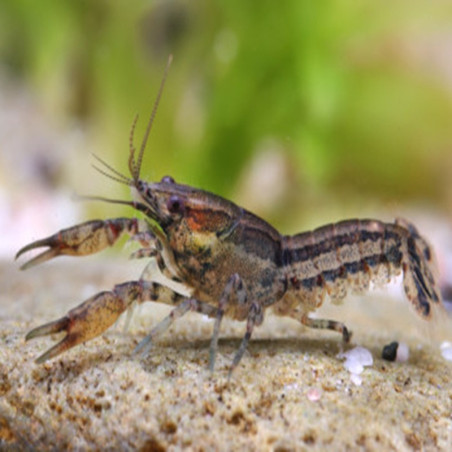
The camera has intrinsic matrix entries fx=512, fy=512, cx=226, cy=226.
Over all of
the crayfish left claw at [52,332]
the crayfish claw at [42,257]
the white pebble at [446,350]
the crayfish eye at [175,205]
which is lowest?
the crayfish left claw at [52,332]

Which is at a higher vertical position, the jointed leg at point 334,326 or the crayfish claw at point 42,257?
the jointed leg at point 334,326

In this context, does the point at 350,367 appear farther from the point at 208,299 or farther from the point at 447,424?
the point at 208,299

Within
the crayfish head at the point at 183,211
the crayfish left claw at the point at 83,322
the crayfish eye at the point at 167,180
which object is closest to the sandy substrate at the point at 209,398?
the crayfish left claw at the point at 83,322

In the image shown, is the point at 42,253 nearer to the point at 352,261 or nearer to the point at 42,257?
the point at 42,257

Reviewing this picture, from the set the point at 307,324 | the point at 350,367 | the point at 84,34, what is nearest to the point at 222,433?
the point at 350,367

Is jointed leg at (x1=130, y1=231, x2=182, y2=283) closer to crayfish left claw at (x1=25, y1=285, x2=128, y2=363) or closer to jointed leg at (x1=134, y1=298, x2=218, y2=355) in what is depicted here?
jointed leg at (x1=134, y1=298, x2=218, y2=355)

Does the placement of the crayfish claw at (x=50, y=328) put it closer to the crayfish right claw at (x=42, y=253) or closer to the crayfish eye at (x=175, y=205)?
the crayfish right claw at (x=42, y=253)

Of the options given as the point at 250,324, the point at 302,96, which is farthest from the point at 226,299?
the point at 302,96
